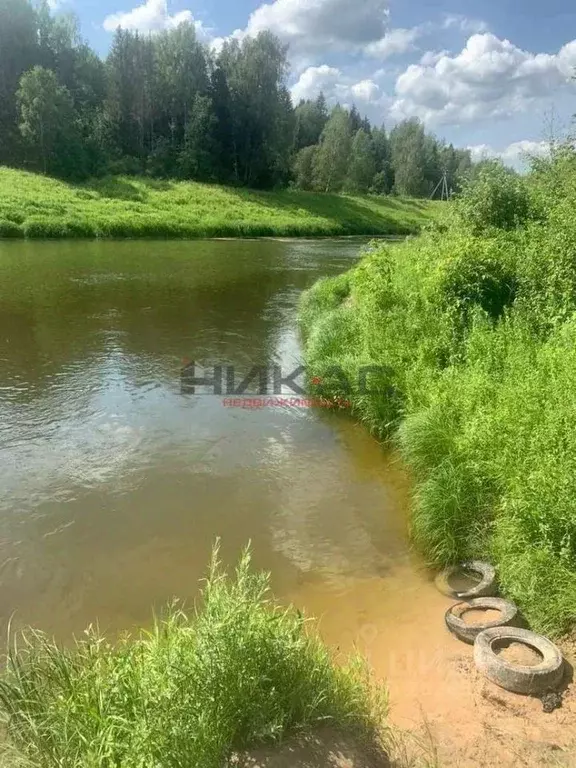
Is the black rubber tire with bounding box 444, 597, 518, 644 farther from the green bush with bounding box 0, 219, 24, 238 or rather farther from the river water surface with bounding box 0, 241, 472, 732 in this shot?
the green bush with bounding box 0, 219, 24, 238

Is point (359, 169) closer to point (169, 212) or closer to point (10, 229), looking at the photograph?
point (169, 212)

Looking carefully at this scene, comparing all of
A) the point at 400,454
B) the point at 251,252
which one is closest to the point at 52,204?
the point at 251,252

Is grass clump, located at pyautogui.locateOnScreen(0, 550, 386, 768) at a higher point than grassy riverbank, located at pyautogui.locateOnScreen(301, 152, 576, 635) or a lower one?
lower

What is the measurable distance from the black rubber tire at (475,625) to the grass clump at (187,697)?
1405 mm

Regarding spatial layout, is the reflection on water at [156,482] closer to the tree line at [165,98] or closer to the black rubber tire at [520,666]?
the black rubber tire at [520,666]

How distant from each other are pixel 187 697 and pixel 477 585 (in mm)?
3420

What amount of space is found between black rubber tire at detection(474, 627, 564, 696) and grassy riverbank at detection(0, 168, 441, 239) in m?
32.3

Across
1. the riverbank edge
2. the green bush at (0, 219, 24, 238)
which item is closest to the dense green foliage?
the green bush at (0, 219, 24, 238)

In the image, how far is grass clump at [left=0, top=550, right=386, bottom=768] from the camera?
10.4ft

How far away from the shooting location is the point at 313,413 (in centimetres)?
1062

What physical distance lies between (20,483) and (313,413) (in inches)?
203

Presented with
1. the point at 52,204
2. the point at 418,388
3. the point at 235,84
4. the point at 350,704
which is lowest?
the point at 350,704

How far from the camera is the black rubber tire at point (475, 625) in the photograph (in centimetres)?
499

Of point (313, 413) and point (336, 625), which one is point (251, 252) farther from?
point (336, 625)
